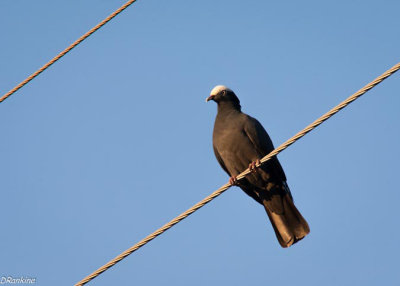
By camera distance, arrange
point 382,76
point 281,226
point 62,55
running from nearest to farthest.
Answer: point 382,76, point 62,55, point 281,226

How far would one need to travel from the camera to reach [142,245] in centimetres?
407

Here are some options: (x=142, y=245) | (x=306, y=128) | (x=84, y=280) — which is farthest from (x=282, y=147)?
(x=84, y=280)

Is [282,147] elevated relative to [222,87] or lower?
lower

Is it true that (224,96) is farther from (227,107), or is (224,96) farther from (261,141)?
(261,141)

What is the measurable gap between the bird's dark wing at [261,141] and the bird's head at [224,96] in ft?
2.04

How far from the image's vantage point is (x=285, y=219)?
6281 millimetres

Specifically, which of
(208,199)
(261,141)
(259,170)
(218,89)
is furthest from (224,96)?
(208,199)

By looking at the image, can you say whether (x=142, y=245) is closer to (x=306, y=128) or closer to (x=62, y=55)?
(x=306, y=128)

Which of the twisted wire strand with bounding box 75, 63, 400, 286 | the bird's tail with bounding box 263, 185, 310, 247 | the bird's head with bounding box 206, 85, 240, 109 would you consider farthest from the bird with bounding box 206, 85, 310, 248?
the twisted wire strand with bounding box 75, 63, 400, 286

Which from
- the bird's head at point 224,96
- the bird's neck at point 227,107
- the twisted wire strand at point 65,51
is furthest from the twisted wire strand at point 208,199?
the bird's head at point 224,96

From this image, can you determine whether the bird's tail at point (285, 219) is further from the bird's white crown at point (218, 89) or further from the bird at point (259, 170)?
the bird's white crown at point (218, 89)

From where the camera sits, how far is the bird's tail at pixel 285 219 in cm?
612

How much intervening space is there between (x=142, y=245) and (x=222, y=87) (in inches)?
143

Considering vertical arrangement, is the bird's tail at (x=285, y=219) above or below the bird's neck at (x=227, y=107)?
below
